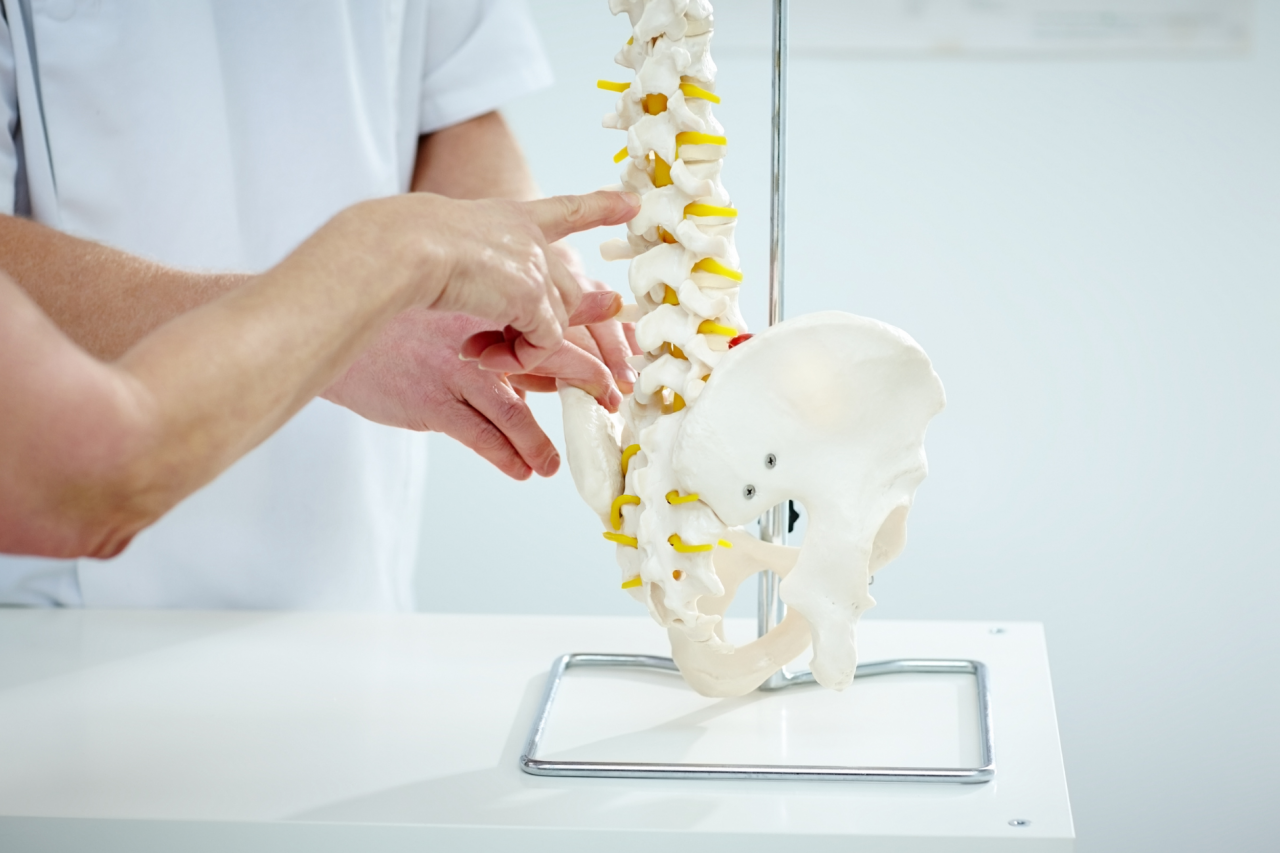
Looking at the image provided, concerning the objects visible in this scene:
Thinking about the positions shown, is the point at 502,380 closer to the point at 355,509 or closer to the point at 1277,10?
the point at 355,509

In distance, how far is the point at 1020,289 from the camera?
254 centimetres

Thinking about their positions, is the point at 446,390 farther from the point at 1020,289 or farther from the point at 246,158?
the point at 1020,289

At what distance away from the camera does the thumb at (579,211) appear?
2.73ft

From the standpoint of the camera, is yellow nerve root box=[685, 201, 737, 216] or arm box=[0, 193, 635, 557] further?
yellow nerve root box=[685, 201, 737, 216]

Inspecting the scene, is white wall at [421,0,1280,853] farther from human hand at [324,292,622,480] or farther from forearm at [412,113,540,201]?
human hand at [324,292,622,480]

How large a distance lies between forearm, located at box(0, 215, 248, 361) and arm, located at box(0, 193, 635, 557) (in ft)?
1.00

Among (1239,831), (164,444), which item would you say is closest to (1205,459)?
(1239,831)

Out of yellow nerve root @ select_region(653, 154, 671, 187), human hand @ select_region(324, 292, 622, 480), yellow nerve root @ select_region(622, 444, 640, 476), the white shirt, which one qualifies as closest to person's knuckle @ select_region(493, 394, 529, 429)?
human hand @ select_region(324, 292, 622, 480)

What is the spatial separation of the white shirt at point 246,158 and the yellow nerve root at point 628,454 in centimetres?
50

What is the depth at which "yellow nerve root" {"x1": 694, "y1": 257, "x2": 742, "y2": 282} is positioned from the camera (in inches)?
34.4

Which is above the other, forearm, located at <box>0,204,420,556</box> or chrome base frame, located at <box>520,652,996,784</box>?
forearm, located at <box>0,204,420,556</box>

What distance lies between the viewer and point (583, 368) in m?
0.95

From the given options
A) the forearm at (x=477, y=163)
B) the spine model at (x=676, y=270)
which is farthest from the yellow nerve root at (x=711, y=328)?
the forearm at (x=477, y=163)

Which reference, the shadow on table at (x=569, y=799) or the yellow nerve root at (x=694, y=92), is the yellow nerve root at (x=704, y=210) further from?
the shadow on table at (x=569, y=799)
